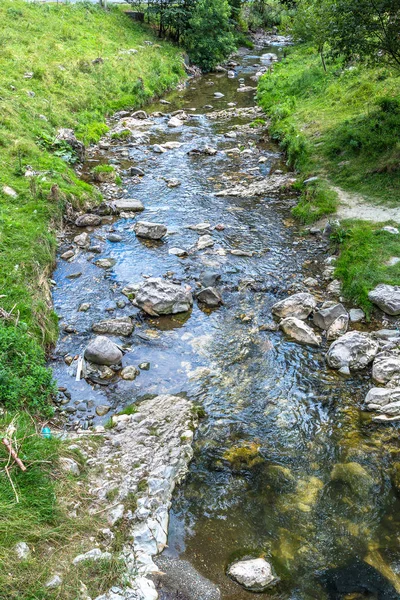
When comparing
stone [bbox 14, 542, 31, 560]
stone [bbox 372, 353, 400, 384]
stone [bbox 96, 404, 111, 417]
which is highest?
stone [bbox 372, 353, 400, 384]

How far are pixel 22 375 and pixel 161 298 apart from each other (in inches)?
161

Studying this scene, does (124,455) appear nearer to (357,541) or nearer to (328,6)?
(357,541)

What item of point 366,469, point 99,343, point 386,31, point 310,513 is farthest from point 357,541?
point 386,31

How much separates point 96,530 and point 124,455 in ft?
4.92

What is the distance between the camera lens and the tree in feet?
48.9

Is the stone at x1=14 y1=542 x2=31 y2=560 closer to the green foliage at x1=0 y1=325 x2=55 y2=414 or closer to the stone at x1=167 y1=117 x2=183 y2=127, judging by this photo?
the green foliage at x1=0 y1=325 x2=55 y2=414

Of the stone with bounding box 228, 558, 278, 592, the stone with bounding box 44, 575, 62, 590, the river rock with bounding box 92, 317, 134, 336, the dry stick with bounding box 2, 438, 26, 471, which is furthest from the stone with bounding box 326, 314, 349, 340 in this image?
the stone with bounding box 44, 575, 62, 590

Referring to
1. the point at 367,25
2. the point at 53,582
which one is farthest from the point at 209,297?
the point at 367,25

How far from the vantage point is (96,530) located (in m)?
6.08

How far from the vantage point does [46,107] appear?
70.1ft

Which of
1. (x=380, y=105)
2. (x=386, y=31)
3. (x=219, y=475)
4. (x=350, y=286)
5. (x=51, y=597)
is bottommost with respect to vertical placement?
(x=219, y=475)

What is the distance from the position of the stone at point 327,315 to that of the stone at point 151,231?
616cm

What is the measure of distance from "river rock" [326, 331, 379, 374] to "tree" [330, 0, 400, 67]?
38.2ft

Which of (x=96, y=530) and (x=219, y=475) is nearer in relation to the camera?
(x=96, y=530)
